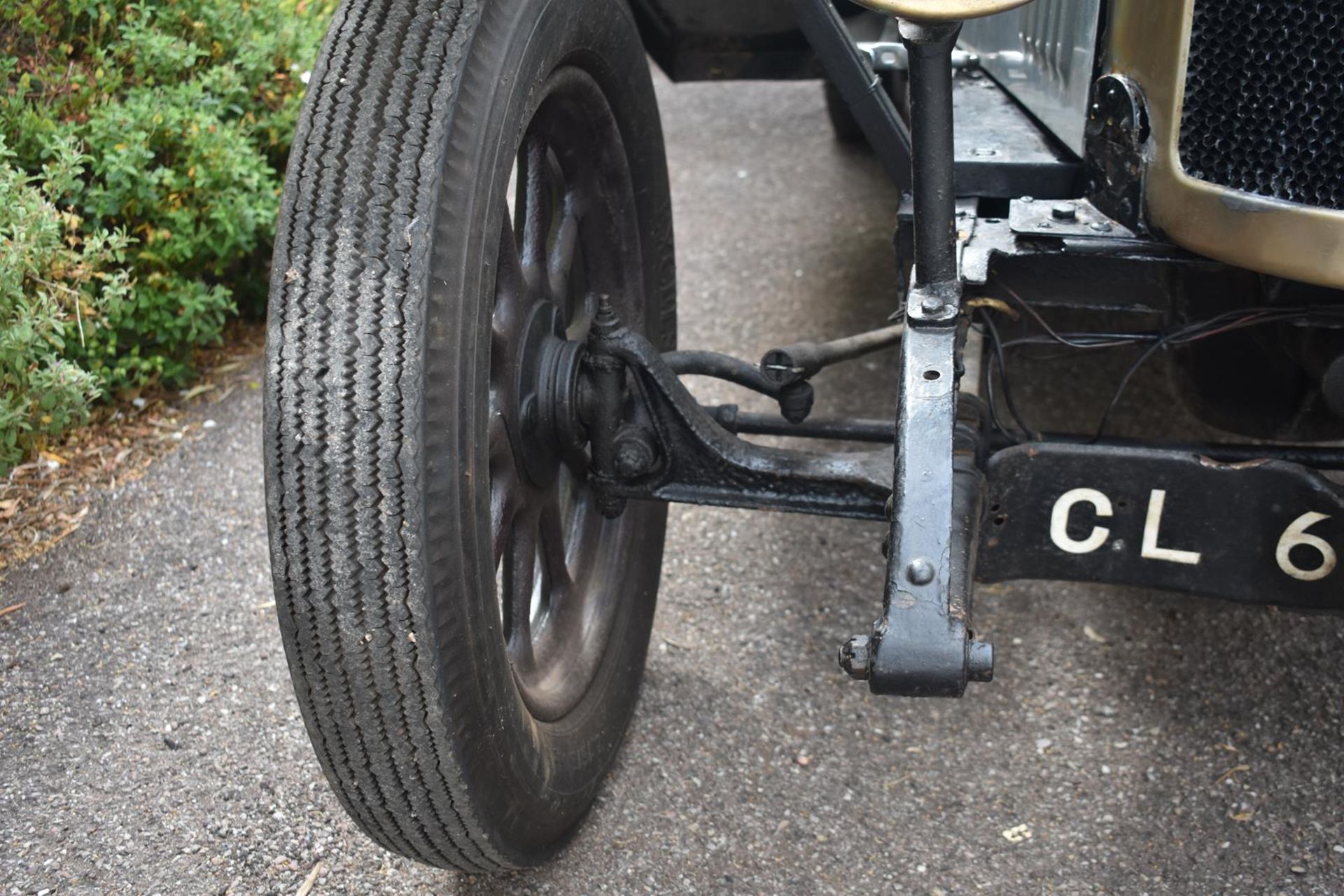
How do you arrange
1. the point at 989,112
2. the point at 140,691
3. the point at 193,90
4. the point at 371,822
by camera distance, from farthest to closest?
→ the point at 193,90, the point at 140,691, the point at 989,112, the point at 371,822

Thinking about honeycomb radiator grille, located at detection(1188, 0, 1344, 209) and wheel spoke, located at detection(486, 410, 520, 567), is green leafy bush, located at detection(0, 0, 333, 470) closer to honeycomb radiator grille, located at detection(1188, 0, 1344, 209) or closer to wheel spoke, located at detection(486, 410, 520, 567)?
wheel spoke, located at detection(486, 410, 520, 567)

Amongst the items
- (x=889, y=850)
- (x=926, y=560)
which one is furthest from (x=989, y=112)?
(x=889, y=850)

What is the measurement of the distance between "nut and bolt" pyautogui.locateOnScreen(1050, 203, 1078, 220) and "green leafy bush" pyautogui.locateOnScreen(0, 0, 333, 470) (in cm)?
210

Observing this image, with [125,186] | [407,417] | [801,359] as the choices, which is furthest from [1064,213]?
[125,186]

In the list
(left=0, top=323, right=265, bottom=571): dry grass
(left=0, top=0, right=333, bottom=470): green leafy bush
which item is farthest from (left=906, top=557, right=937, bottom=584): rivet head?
(left=0, top=323, right=265, bottom=571): dry grass

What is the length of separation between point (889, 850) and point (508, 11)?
1.50 m

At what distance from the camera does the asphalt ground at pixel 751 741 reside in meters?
2.22

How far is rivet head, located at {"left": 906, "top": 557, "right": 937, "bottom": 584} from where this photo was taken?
1.65 meters

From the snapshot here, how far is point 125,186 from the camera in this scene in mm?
3197

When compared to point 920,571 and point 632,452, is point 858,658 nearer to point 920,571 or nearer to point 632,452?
point 920,571

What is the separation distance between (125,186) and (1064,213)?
90.1 inches

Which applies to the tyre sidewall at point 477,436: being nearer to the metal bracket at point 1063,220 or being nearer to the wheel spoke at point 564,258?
the wheel spoke at point 564,258

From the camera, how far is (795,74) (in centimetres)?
332

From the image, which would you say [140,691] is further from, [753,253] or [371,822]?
[753,253]
